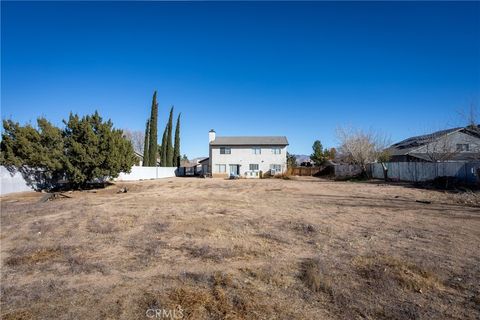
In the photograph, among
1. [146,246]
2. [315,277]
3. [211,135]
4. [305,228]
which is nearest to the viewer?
[315,277]

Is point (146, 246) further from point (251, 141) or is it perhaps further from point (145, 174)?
point (251, 141)

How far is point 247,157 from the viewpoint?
45.2 metres

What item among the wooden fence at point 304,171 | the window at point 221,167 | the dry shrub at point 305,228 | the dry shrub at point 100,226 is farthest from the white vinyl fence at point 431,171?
the dry shrub at point 100,226

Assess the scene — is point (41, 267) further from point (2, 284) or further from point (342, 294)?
point (342, 294)

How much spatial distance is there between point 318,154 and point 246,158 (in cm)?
2221

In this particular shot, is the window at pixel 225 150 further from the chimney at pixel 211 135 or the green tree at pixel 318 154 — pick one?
the green tree at pixel 318 154

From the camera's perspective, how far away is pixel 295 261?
565 centimetres

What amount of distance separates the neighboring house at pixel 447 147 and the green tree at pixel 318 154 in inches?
694

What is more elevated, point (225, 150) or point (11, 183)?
point (225, 150)

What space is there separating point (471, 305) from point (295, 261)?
8.82ft

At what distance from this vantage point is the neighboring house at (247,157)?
4472cm

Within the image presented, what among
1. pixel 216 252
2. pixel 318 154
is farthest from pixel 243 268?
pixel 318 154

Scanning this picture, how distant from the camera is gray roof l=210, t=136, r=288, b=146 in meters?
45.0

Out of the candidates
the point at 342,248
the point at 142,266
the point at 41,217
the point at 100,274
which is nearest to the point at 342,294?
the point at 342,248
